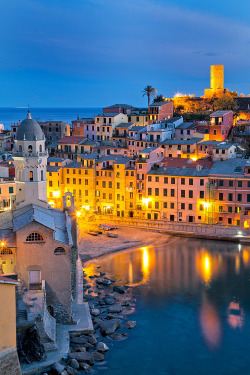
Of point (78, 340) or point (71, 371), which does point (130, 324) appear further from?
point (71, 371)

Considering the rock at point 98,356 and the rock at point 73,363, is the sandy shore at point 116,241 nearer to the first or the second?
the rock at point 98,356

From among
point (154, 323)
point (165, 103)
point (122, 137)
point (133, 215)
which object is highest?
point (165, 103)

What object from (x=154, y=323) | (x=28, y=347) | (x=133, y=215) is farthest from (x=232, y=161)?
(x=28, y=347)

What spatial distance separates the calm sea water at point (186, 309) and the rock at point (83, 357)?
985 millimetres

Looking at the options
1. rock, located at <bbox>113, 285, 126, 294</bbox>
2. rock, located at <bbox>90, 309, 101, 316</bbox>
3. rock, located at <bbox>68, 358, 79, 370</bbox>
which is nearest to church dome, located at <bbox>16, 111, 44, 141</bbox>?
rock, located at <bbox>90, 309, 101, 316</bbox>

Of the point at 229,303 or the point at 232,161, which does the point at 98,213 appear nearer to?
the point at 232,161

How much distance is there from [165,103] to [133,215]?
89.0ft

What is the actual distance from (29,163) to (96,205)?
2759 cm

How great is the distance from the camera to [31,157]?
3444 centimetres

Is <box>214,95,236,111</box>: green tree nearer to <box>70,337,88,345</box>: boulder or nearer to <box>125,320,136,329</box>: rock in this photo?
<box>125,320,136,329</box>: rock

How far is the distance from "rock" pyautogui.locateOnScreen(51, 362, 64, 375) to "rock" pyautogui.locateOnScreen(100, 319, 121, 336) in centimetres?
563

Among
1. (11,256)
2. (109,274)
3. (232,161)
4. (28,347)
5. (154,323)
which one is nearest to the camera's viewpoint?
(28,347)

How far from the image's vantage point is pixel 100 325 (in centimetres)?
3209

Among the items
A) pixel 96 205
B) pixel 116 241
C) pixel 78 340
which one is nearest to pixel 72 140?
pixel 96 205
